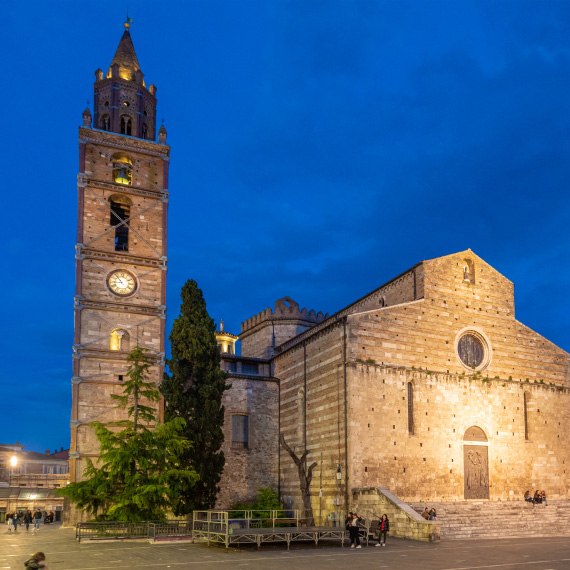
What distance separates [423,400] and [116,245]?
20.1m

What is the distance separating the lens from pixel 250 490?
1382 inches

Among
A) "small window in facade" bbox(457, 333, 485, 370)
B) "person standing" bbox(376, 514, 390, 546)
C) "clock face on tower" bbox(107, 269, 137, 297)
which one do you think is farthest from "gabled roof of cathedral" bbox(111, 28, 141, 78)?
"person standing" bbox(376, 514, 390, 546)

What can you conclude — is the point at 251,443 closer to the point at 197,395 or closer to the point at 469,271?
the point at 197,395

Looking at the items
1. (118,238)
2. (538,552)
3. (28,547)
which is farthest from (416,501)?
(118,238)

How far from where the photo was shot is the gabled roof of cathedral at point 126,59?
137 ft

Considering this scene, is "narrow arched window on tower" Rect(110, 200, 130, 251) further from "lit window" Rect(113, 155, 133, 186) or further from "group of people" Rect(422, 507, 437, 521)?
"group of people" Rect(422, 507, 437, 521)

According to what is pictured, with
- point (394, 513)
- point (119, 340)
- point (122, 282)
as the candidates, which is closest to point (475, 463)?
point (394, 513)

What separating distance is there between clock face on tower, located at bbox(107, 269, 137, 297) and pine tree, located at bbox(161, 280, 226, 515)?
775cm

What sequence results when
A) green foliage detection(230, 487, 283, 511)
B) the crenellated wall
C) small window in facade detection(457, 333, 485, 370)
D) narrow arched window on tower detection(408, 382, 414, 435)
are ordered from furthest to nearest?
the crenellated wall < green foliage detection(230, 487, 283, 511) < small window in facade detection(457, 333, 485, 370) < narrow arched window on tower detection(408, 382, 414, 435)

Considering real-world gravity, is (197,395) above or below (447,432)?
above

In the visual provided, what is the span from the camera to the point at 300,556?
2014 cm

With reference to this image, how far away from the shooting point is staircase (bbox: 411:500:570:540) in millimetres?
27141

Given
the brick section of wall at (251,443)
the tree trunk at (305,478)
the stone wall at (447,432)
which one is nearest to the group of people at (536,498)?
the stone wall at (447,432)

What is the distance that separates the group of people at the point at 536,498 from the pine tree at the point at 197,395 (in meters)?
14.3
